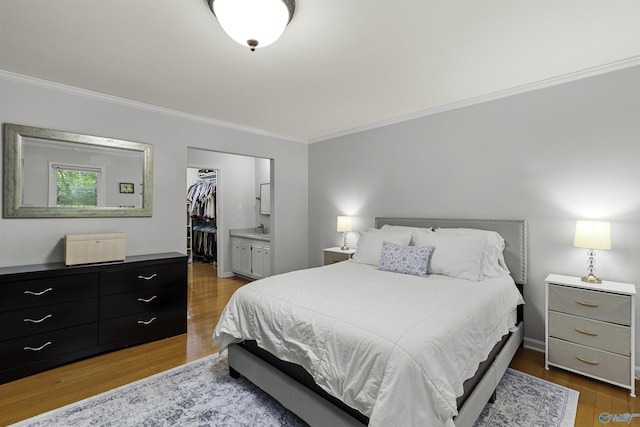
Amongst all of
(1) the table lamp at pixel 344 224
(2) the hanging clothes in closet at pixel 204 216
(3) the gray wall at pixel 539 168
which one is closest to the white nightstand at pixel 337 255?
(1) the table lamp at pixel 344 224

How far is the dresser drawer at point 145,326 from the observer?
2662 millimetres

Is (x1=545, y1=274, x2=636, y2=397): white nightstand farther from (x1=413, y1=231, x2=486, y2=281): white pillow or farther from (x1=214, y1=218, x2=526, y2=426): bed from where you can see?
(x1=413, y1=231, x2=486, y2=281): white pillow

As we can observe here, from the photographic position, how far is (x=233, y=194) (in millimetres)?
5574

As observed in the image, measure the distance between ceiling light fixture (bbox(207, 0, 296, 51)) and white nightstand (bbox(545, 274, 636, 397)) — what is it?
276cm

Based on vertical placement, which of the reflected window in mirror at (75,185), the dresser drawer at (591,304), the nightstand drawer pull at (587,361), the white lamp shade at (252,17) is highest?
the white lamp shade at (252,17)

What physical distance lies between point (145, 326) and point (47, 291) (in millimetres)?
847

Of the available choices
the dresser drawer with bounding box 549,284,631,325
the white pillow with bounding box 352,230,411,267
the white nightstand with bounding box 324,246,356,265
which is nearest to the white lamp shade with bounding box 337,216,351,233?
the white nightstand with bounding box 324,246,356,265

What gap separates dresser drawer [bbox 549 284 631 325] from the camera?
82.1 inches

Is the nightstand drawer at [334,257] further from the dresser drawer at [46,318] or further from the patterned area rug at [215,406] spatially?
the dresser drawer at [46,318]

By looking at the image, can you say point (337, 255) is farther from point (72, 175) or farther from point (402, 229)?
point (72, 175)

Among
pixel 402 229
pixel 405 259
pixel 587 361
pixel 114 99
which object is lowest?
pixel 587 361

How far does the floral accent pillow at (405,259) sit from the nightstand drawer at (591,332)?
41.1 inches

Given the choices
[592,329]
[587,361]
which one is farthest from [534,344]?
[592,329]

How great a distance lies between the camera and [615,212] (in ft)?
7.76
